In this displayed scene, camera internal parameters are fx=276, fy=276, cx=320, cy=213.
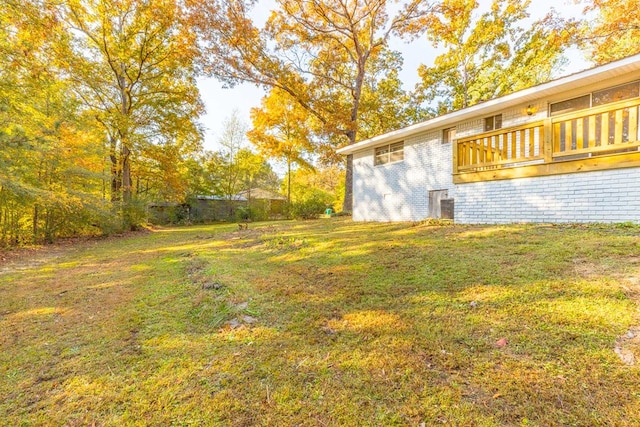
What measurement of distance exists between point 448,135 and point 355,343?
28.6 feet

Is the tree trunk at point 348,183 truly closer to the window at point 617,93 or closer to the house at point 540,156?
the house at point 540,156

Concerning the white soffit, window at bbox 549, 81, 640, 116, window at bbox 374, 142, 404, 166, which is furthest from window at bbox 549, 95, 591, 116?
window at bbox 374, 142, 404, 166

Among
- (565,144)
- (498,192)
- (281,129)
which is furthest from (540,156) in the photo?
(281,129)

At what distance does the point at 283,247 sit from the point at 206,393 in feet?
15.4

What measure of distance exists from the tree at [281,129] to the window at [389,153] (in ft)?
25.6

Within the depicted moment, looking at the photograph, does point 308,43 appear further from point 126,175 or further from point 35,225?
point 35,225

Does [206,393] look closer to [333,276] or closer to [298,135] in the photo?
[333,276]

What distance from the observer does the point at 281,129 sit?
779 inches

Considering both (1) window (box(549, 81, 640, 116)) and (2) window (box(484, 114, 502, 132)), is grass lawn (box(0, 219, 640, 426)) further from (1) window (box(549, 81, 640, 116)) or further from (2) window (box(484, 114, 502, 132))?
(2) window (box(484, 114, 502, 132))

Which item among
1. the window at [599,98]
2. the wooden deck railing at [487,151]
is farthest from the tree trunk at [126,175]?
the window at [599,98]

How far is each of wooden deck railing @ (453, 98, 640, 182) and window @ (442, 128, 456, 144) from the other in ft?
8.11

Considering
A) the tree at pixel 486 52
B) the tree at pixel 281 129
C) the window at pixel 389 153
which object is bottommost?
the window at pixel 389 153

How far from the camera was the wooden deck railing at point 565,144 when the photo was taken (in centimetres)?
450

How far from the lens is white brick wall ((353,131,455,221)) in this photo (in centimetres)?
934
